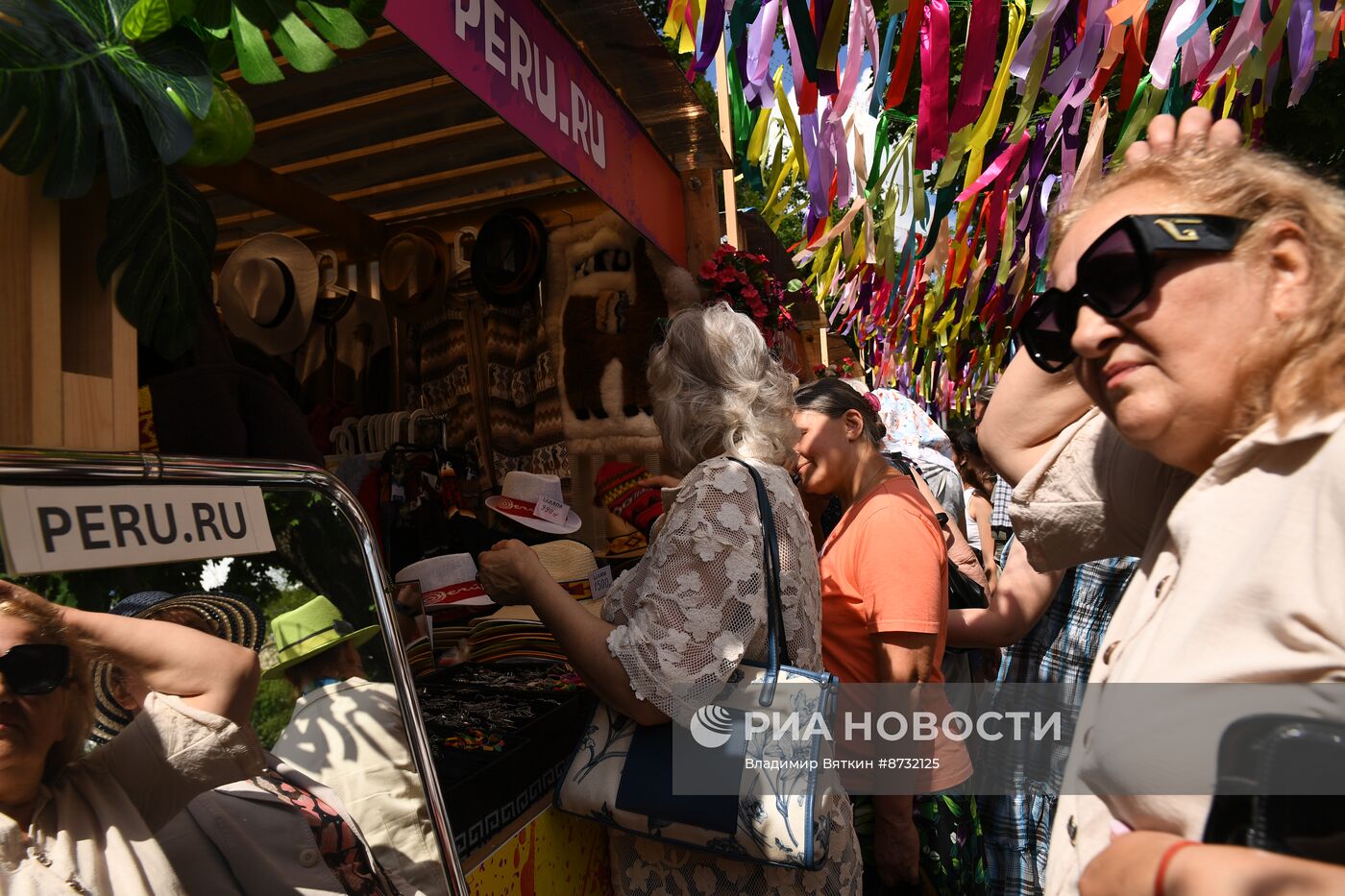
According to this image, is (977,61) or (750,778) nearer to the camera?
(750,778)

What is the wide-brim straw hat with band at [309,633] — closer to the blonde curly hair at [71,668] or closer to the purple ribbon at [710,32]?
the blonde curly hair at [71,668]

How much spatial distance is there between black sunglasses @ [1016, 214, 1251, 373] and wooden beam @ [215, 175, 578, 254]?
131 inches

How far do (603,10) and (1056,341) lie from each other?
1.94 m

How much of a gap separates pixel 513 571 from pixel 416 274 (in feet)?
8.57

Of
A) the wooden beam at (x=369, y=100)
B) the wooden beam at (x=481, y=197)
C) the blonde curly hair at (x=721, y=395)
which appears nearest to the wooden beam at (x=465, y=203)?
the wooden beam at (x=481, y=197)

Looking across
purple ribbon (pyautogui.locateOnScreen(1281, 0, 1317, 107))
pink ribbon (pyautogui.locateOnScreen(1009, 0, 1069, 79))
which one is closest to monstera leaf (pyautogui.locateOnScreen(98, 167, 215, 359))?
pink ribbon (pyautogui.locateOnScreen(1009, 0, 1069, 79))

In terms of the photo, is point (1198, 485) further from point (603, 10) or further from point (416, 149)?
point (416, 149)

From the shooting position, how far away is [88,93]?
86 cm

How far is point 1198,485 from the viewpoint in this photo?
2.71 feet

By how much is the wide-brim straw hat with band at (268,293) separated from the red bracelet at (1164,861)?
Result: 2.50 m

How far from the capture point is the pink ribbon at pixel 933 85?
2373 millimetres

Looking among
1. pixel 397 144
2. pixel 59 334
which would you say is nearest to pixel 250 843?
pixel 59 334

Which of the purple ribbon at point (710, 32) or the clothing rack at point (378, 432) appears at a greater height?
the purple ribbon at point (710, 32)

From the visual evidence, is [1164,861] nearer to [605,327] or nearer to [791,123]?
[791,123]
